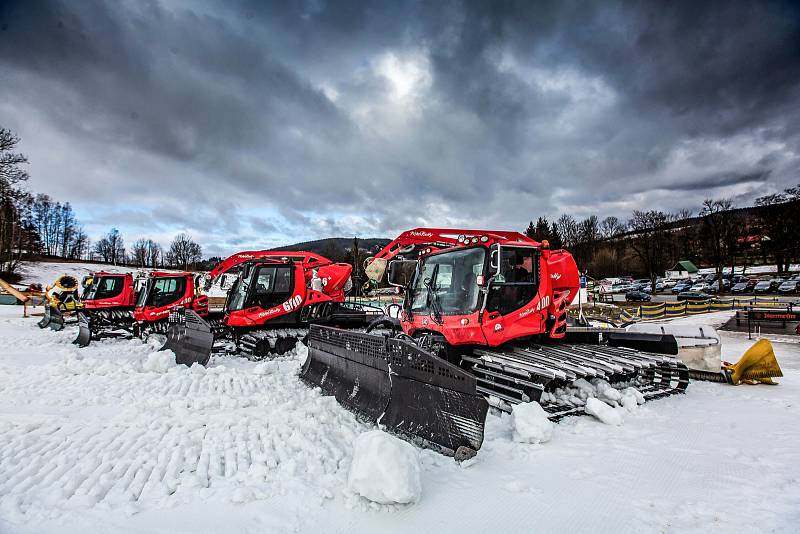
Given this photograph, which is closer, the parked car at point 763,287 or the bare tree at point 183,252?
the parked car at point 763,287

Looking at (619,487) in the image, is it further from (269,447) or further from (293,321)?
(293,321)

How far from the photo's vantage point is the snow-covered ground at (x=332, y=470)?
255 centimetres

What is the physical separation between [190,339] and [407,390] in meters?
Answer: 5.93

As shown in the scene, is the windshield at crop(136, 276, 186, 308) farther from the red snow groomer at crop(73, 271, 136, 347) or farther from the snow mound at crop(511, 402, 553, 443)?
the snow mound at crop(511, 402, 553, 443)

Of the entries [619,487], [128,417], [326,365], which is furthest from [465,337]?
[128,417]

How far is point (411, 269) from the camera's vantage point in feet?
23.7

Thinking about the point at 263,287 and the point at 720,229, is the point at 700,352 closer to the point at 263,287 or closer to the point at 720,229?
the point at 263,287

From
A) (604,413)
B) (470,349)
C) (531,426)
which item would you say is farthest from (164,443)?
(604,413)

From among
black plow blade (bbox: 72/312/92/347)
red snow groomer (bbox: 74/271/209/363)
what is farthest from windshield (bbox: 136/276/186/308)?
black plow blade (bbox: 72/312/92/347)

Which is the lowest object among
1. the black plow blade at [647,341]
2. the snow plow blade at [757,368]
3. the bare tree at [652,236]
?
the snow plow blade at [757,368]

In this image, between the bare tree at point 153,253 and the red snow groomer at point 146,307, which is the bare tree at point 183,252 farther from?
the red snow groomer at point 146,307

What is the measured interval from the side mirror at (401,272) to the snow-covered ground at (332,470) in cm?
232

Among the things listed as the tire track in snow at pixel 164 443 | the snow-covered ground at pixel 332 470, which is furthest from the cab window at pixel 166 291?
the snow-covered ground at pixel 332 470

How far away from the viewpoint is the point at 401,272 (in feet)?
24.3
